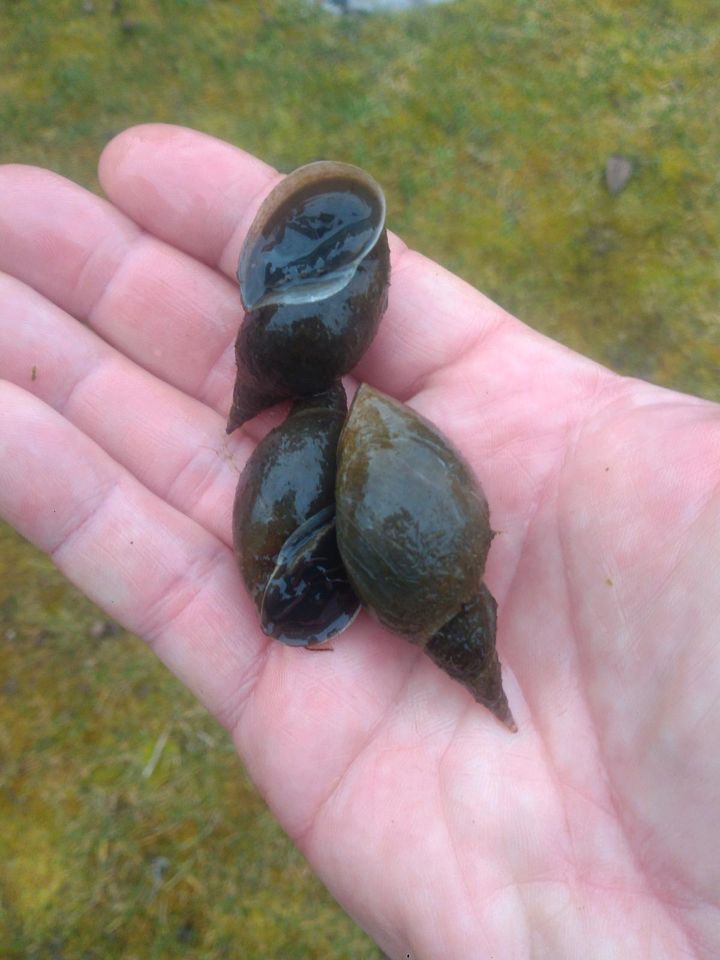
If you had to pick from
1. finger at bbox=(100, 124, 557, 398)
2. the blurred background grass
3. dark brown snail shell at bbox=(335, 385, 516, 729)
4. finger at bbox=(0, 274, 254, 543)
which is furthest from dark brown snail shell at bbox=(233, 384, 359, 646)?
the blurred background grass

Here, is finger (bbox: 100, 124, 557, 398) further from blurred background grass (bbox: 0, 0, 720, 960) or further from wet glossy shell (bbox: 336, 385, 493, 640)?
blurred background grass (bbox: 0, 0, 720, 960)

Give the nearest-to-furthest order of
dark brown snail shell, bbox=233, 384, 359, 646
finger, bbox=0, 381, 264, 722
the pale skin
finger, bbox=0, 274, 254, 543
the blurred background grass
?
1. the pale skin
2. dark brown snail shell, bbox=233, 384, 359, 646
3. finger, bbox=0, 381, 264, 722
4. finger, bbox=0, 274, 254, 543
5. the blurred background grass

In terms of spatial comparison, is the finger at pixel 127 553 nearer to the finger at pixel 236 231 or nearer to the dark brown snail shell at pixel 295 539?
the dark brown snail shell at pixel 295 539

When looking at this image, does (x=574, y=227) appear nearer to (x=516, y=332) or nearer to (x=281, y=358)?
(x=516, y=332)

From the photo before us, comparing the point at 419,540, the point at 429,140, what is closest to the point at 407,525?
the point at 419,540

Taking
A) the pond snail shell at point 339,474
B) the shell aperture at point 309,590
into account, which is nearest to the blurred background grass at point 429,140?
the shell aperture at point 309,590
